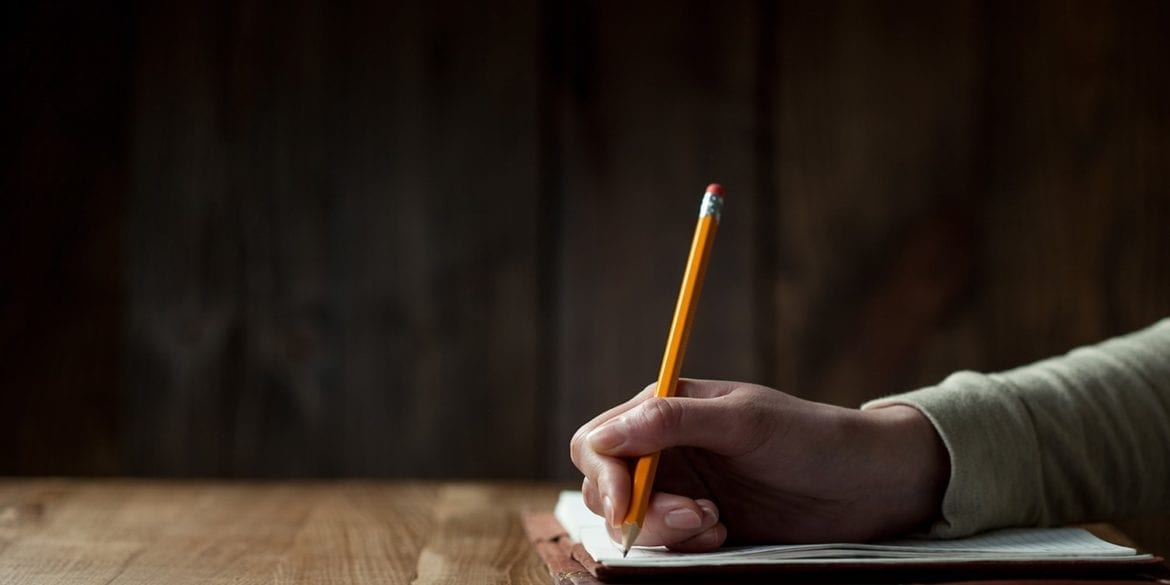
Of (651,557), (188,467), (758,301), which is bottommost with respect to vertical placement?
(188,467)

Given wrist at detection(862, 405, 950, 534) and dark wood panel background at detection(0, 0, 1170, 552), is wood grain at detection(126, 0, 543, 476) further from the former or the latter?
wrist at detection(862, 405, 950, 534)

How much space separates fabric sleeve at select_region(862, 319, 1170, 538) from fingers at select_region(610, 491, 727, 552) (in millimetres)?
167

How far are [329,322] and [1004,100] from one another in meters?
0.96

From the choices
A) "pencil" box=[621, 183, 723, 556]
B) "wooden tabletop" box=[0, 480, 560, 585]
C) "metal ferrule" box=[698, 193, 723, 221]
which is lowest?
"wooden tabletop" box=[0, 480, 560, 585]

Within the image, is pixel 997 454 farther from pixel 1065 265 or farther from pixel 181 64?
pixel 181 64

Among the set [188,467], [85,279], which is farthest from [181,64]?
[188,467]

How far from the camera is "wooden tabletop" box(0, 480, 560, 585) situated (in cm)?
69

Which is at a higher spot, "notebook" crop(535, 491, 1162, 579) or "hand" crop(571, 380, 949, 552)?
"hand" crop(571, 380, 949, 552)

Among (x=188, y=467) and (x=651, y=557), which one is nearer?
(x=651, y=557)

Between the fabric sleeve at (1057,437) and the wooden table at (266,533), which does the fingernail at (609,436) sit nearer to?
the wooden table at (266,533)

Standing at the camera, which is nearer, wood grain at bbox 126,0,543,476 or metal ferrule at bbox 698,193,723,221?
metal ferrule at bbox 698,193,723,221

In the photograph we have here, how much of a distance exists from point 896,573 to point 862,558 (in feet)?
0.06

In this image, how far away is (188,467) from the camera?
1.50 metres

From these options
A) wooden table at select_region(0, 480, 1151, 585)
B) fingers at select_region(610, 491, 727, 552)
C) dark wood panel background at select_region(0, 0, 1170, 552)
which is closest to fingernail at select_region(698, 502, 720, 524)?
fingers at select_region(610, 491, 727, 552)
